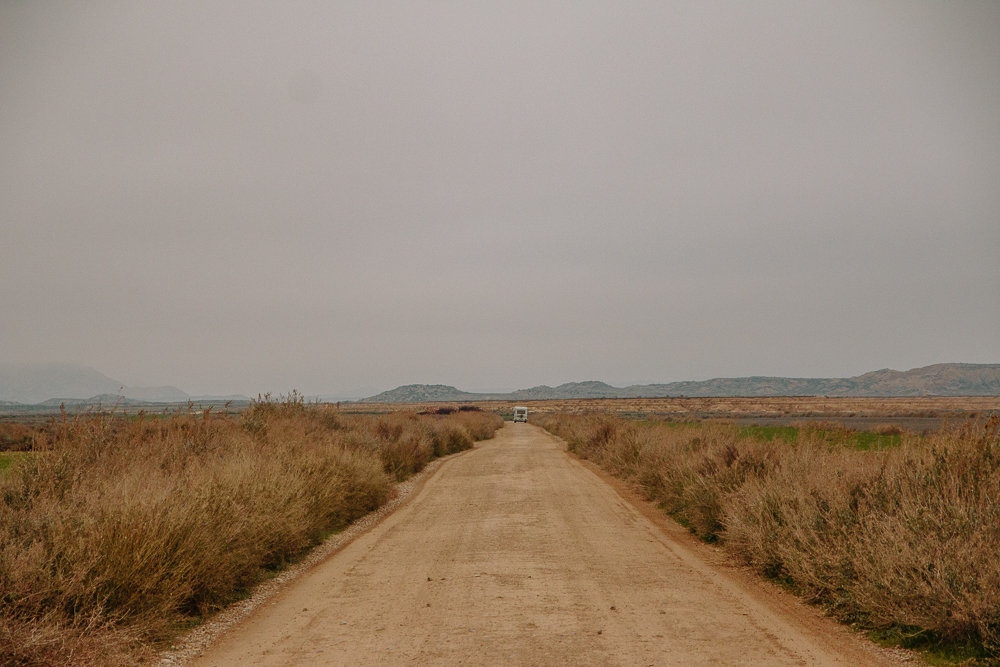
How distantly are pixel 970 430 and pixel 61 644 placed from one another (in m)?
10.7

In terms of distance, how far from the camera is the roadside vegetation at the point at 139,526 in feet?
18.4

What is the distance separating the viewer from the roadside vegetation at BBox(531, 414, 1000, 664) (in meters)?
5.99

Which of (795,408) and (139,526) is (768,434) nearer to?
(139,526)

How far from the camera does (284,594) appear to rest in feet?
27.0

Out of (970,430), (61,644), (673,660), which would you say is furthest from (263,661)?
(970,430)

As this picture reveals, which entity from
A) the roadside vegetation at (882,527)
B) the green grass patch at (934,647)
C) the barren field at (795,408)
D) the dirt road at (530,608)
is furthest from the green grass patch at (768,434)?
the barren field at (795,408)

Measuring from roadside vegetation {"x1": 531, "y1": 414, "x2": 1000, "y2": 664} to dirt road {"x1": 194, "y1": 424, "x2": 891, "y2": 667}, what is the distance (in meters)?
0.50

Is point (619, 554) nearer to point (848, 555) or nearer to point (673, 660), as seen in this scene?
point (848, 555)

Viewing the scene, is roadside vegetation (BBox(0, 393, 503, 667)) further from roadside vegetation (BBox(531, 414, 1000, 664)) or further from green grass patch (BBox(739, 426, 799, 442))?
green grass patch (BBox(739, 426, 799, 442))

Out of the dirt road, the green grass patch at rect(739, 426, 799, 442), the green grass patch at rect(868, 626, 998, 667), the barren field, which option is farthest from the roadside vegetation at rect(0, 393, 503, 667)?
the barren field

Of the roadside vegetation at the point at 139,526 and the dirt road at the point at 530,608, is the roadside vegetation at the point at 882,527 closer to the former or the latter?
the dirt road at the point at 530,608

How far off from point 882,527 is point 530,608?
13.6 ft

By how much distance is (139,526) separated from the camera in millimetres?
6801

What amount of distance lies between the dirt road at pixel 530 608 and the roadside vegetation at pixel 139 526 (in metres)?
0.78
